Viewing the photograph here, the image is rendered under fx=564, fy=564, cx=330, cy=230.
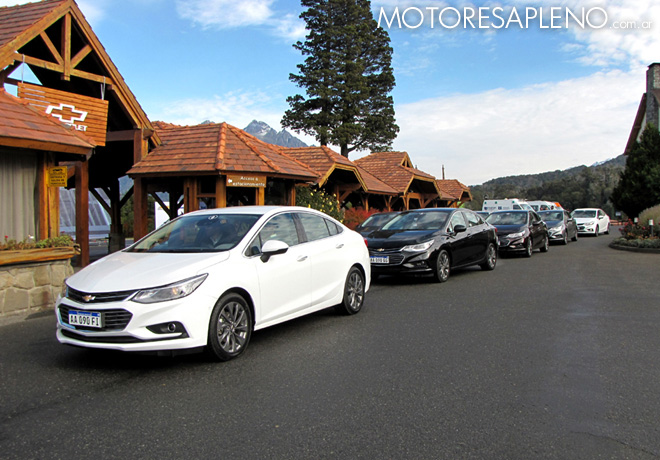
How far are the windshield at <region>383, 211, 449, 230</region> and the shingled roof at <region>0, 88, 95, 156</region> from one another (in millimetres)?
6533

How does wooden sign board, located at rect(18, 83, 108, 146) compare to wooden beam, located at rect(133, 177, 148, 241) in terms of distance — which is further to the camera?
wooden beam, located at rect(133, 177, 148, 241)

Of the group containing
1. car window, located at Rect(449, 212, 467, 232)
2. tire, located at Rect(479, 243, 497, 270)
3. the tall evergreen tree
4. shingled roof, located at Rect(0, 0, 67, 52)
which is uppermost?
the tall evergreen tree

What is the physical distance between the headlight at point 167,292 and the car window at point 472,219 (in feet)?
30.4

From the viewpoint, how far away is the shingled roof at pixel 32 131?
28.5 ft

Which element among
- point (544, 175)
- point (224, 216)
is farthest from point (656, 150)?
point (544, 175)

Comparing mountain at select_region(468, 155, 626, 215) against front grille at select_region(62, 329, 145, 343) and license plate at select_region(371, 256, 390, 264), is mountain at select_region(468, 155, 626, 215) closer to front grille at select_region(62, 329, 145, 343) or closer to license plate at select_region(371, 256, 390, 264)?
license plate at select_region(371, 256, 390, 264)

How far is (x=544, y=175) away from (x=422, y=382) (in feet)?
466

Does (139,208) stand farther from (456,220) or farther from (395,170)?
(395,170)

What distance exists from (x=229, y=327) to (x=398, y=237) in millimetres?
6591

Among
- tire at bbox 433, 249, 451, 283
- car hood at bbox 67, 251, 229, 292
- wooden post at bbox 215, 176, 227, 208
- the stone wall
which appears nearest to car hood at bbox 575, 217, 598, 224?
tire at bbox 433, 249, 451, 283

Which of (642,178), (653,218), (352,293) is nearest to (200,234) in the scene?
(352,293)

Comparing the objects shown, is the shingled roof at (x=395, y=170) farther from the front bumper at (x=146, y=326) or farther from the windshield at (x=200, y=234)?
the front bumper at (x=146, y=326)

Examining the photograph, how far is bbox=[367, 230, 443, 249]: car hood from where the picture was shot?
37.3ft

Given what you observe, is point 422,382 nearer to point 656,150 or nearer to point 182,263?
point 182,263
